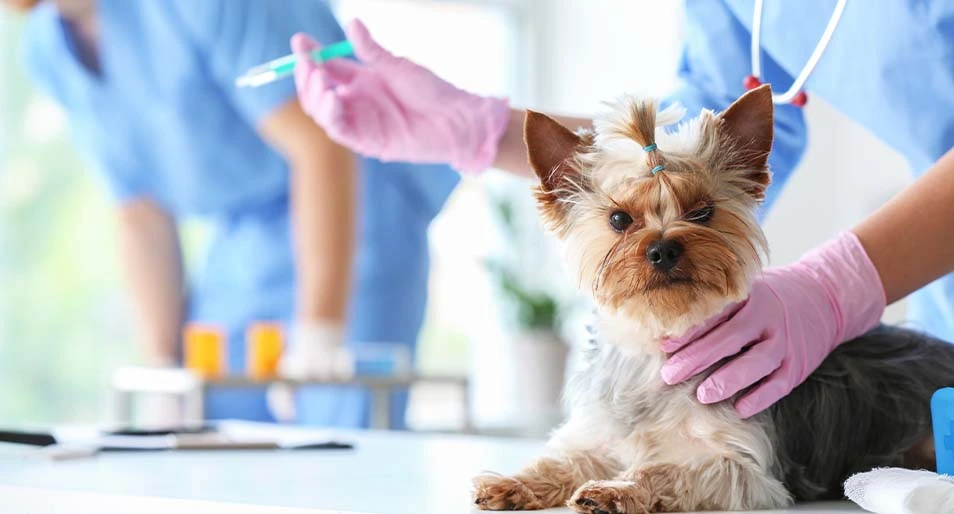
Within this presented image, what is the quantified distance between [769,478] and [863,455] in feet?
0.49

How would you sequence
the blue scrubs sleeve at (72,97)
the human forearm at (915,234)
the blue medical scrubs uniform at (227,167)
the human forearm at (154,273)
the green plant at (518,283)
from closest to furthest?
the human forearm at (915,234) < the blue medical scrubs uniform at (227,167) < the blue scrubs sleeve at (72,97) < the human forearm at (154,273) < the green plant at (518,283)

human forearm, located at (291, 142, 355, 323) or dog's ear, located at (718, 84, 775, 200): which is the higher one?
human forearm, located at (291, 142, 355, 323)

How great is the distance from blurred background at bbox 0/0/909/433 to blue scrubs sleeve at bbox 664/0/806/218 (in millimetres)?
2005

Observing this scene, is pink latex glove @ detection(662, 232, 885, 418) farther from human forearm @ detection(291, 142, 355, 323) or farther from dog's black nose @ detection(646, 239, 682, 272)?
human forearm @ detection(291, 142, 355, 323)

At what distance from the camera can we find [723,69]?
4.78 ft

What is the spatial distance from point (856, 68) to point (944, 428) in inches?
20.2

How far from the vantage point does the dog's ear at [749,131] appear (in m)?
1.04

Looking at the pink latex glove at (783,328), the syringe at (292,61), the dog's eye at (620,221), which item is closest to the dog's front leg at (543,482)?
the pink latex glove at (783,328)

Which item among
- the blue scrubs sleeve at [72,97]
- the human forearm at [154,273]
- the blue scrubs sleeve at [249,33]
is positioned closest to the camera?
the blue scrubs sleeve at [249,33]

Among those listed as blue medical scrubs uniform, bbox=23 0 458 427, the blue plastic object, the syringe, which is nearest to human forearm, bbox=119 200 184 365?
blue medical scrubs uniform, bbox=23 0 458 427

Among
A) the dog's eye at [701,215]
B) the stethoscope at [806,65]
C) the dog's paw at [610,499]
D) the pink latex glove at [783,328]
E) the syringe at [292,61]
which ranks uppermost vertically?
the syringe at [292,61]

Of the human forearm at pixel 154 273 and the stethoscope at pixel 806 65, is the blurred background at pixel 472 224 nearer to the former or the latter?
the human forearm at pixel 154 273

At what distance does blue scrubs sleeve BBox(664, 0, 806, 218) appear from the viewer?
1.45m

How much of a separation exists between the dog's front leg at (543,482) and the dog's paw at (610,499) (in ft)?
0.18
